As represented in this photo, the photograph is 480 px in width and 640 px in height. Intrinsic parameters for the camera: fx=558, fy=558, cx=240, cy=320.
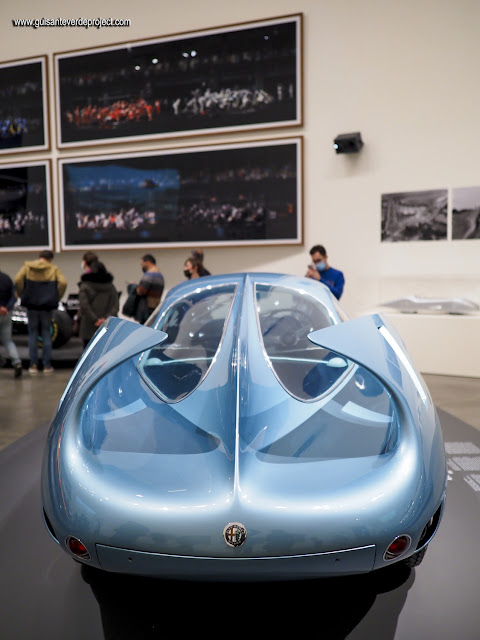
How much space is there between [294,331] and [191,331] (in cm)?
46

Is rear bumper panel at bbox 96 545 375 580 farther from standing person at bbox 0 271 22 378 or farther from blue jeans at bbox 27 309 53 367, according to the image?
blue jeans at bbox 27 309 53 367

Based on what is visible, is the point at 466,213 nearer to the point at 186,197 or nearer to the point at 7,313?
the point at 186,197

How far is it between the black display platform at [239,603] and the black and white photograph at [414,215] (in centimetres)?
456

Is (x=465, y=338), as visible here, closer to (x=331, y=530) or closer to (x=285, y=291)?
(x=285, y=291)

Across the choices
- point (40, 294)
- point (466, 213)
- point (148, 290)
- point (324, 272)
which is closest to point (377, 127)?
point (466, 213)

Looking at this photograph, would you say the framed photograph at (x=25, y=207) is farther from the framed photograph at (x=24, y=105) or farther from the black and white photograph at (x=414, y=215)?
the black and white photograph at (x=414, y=215)

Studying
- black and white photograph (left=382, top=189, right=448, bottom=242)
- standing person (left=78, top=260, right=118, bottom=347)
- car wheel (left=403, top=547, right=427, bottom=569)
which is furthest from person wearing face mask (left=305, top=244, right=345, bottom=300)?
car wheel (left=403, top=547, right=427, bottom=569)

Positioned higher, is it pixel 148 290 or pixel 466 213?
pixel 466 213

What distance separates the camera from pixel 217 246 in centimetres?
707

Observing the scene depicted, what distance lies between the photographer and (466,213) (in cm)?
593

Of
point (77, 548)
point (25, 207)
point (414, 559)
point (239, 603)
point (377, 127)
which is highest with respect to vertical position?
point (377, 127)

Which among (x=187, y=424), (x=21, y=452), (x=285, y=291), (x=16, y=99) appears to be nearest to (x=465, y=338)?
(x=285, y=291)

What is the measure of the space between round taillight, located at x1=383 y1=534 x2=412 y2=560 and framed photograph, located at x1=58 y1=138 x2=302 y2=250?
5.47 metres

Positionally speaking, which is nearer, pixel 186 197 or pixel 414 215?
pixel 414 215
